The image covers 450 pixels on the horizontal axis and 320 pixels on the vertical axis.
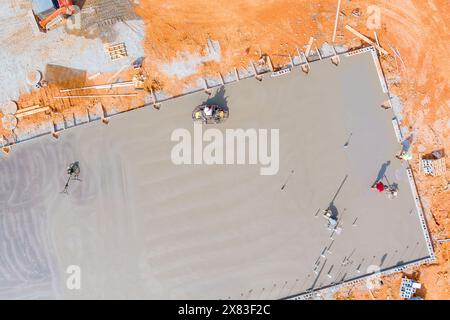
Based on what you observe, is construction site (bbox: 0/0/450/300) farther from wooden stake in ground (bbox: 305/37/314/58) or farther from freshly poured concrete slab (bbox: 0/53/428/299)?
wooden stake in ground (bbox: 305/37/314/58)

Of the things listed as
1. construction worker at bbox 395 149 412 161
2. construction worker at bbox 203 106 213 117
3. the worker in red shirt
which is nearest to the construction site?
construction worker at bbox 395 149 412 161

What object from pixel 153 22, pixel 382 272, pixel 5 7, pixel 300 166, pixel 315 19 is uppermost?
pixel 5 7

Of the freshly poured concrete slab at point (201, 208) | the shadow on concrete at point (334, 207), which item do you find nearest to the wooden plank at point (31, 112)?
the freshly poured concrete slab at point (201, 208)

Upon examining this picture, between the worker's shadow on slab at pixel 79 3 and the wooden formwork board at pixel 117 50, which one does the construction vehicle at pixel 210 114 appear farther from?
the worker's shadow on slab at pixel 79 3

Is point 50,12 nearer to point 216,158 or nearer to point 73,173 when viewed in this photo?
point 73,173

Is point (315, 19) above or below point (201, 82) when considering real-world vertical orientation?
above
